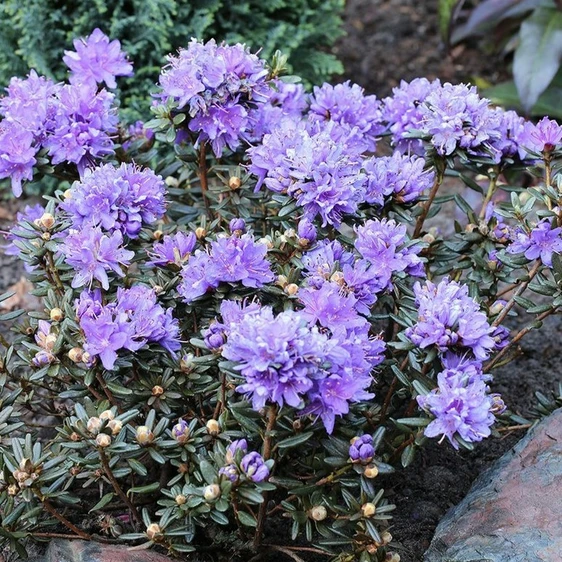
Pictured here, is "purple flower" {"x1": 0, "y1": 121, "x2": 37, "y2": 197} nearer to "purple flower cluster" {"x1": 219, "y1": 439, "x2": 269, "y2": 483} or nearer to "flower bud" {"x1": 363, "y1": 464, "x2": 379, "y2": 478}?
"purple flower cluster" {"x1": 219, "y1": 439, "x2": 269, "y2": 483}

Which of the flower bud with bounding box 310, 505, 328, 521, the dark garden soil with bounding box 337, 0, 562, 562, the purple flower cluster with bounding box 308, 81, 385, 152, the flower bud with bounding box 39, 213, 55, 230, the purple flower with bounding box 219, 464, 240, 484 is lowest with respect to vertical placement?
the dark garden soil with bounding box 337, 0, 562, 562

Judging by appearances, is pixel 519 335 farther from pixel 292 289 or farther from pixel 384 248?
pixel 292 289

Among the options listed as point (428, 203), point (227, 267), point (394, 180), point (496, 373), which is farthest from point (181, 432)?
point (496, 373)

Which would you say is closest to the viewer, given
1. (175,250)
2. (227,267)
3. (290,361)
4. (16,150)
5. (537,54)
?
(290,361)

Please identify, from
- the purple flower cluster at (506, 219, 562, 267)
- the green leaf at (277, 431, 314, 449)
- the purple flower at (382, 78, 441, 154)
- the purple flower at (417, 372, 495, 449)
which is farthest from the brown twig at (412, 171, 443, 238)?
the green leaf at (277, 431, 314, 449)

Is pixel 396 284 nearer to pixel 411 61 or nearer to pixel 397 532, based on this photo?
pixel 397 532

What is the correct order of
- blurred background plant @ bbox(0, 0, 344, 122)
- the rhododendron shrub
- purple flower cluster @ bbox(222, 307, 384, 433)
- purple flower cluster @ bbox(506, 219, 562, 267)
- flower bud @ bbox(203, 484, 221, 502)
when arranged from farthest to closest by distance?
1. blurred background plant @ bbox(0, 0, 344, 122)
2. purple flower cluster @ bbox(506, 219, 562, 267)
3. the rhododendron shrub
4. flower bud @ bbox(203, 484, 221, 502)
5. purple flower cluster @ bbox(222, 307, 384, 433)

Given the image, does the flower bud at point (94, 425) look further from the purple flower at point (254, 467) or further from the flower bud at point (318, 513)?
the flower bud at point (318, 513)
